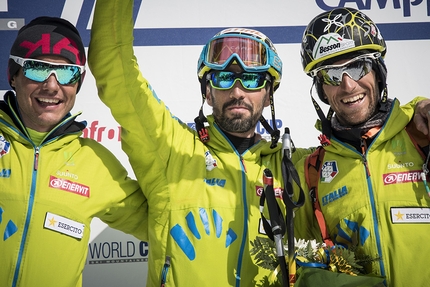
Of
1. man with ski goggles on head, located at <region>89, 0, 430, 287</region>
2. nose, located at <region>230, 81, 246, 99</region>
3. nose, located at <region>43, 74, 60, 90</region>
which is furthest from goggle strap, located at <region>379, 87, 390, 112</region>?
nose, located at <region>43, 74, 60, 90</region>

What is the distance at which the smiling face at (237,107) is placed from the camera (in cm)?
353

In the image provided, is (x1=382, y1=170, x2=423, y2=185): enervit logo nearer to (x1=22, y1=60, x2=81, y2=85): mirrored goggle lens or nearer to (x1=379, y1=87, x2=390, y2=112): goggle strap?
(x1=379, y1=87, x2=390, y2=112): goggle strap

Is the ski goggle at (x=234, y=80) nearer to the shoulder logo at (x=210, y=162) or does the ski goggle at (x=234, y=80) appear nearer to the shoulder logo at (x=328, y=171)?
the shoulder logo at (x=210, y=162)

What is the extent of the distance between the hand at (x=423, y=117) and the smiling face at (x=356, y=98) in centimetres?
28

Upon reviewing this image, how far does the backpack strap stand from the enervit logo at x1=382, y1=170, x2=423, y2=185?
449 millimetres

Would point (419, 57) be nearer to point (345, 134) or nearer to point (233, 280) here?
point (345, 134)

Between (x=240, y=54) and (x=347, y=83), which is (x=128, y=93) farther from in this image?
(x=347, y=83)

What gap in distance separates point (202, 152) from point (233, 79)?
523 mm

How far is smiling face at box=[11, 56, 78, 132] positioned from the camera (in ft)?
10.7

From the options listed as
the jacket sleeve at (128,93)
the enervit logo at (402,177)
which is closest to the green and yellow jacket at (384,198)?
the enervit logo at (402,177)

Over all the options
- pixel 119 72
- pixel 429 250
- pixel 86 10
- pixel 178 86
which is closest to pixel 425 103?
pixel 429 250

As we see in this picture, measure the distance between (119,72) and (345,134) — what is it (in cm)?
144

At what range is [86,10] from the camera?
4.55m

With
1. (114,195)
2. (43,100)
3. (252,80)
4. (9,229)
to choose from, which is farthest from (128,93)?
(9,229)
